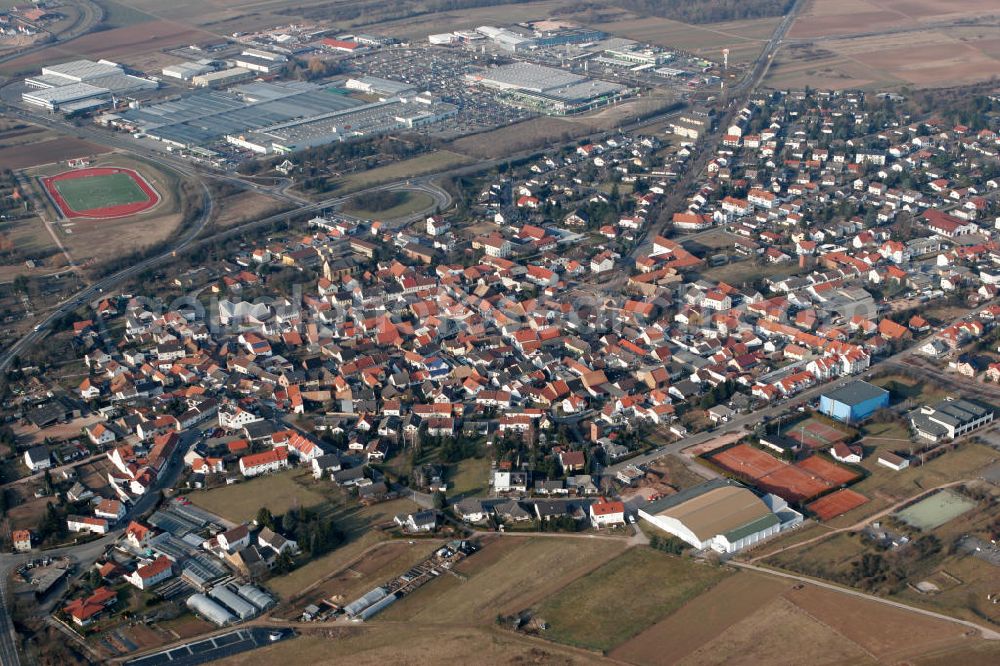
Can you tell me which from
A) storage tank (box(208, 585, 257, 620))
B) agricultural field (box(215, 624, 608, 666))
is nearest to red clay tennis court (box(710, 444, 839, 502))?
agricultural field (box(215, 624, 608, 666))

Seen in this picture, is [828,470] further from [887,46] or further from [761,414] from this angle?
[887,46]

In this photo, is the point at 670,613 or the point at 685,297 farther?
the point at 685,297

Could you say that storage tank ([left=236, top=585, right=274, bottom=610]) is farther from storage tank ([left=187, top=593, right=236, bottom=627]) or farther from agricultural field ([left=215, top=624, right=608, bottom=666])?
agricultural field ([left=215, top=624, right=608, bottom=666])

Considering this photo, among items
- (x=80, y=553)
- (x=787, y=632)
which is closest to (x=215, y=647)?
(x=80, y=553)

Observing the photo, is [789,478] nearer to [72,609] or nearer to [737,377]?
Result: [737,377]

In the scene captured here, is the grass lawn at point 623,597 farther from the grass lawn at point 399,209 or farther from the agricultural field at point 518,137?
the agricultural field at point 518,137

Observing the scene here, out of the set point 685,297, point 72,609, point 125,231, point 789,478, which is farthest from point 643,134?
point 72,609

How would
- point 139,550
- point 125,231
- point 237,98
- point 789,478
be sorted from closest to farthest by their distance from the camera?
point 139,550
point 789,478
point 125,231
point 237,98
